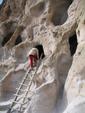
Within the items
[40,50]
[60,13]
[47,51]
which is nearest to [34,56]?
[47,51]

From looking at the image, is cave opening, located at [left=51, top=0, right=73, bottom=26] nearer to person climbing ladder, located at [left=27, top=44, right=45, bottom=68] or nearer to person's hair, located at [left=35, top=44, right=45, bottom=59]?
person's hair, located at [left=35, top=44, right=45, bottom=59]

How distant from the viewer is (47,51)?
236 inches

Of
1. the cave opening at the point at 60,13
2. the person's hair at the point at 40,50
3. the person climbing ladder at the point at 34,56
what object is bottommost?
the person climbing ladder at the point at 34,56

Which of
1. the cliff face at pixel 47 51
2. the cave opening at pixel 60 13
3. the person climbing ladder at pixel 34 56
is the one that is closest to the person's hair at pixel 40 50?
the person climbing ladder at pixel 34 56

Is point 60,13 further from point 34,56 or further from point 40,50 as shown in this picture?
point 34,56

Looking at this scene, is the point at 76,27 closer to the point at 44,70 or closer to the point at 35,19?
the point at 44,70

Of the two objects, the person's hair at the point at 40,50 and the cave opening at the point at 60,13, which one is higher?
the cave opening at the point at 60,13

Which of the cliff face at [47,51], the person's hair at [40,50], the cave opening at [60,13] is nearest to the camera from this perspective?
the cliff face at [47,51]

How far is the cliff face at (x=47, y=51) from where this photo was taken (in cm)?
480

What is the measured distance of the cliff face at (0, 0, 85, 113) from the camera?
480cm

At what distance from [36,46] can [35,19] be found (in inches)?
26.3

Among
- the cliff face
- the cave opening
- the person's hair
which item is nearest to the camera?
the cliff face

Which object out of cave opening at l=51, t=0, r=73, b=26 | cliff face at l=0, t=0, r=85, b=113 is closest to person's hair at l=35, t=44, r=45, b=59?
cliff face at l=0, t=0, r=85, b=113

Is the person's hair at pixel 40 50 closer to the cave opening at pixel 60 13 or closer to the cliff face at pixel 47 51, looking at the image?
the cliff face at pixel 47 51
